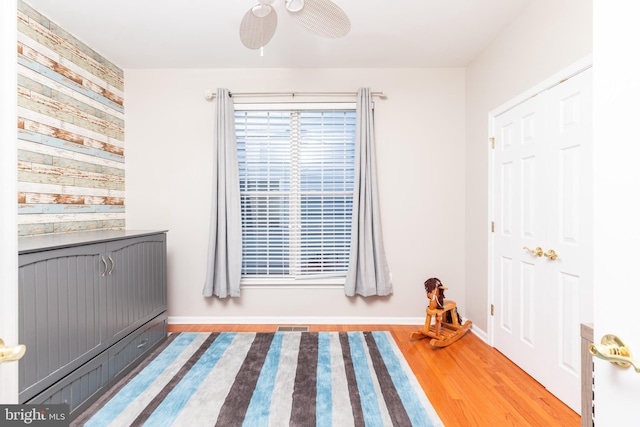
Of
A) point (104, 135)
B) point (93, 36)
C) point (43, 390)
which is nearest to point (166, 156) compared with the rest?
point (104, 135)

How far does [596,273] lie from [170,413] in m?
2.14

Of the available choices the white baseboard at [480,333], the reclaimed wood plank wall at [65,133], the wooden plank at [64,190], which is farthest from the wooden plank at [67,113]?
the white baseboard at [480,333]

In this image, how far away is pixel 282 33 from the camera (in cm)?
265

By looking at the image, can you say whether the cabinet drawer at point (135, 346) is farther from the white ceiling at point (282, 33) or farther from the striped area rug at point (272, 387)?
the white ceiling at point (282, 33)

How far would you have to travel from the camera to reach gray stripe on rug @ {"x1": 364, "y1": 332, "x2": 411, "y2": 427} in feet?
5.83

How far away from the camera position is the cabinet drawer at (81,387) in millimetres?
1673

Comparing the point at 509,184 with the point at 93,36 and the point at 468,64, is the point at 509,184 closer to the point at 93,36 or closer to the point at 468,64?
the point at 468,64

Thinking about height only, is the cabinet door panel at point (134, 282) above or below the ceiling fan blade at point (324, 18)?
below

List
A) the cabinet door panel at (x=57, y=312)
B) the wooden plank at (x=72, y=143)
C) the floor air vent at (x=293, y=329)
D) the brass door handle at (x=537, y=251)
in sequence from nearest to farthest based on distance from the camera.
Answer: the cabinet door panel at (x=57, y=312) → the brass door handle at (x=537, y=251) → the wooden plank at (x=72, y=143) → the floor air vent at (x=293, y=329)

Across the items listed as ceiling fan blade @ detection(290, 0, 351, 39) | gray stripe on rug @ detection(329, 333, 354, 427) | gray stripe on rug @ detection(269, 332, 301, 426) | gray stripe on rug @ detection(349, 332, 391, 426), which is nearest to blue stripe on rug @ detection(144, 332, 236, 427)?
gray stripe on rug @ detection(269, 332, 301, 426)

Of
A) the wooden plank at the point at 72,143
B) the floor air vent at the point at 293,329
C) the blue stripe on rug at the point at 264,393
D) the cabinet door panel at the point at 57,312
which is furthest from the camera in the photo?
the floor air vent at the point at 293,329

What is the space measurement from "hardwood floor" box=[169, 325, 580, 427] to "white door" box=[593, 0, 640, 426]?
1408 mm

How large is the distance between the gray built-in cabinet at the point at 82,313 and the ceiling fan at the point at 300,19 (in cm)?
165

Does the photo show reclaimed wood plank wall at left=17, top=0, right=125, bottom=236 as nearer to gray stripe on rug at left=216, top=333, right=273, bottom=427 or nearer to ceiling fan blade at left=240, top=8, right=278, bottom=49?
ceiling fan blade at left=240, top=8, right=278, bottom=49
